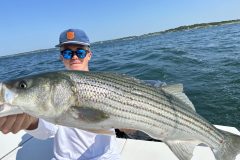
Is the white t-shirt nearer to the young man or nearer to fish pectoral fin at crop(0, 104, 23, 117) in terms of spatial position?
the young man

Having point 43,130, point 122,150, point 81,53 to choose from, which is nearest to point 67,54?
point 81,53

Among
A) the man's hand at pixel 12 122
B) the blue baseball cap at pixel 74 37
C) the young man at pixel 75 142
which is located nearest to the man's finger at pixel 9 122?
the man's hand at pixel 12 122

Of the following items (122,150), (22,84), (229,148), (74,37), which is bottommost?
(122,150)

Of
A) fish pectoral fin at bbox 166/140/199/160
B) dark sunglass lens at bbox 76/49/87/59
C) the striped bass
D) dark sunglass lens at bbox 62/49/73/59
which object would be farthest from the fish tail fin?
dark sunglass lens at bbox 62/49/73/59

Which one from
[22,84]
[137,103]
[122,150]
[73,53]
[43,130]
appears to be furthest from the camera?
[122,150]

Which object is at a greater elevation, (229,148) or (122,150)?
(229,148)

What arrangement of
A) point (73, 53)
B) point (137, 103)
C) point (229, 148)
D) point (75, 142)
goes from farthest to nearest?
point (73, 53) < point (75, 142) < point (229, 148) < point (137, 103)

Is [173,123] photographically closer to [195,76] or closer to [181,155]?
[181,155]

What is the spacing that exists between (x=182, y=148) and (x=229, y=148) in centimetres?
72

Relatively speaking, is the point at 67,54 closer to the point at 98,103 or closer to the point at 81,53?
the point at 81,53

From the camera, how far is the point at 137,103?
3.22 meters

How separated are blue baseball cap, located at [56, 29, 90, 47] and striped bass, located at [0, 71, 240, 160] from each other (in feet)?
6.42

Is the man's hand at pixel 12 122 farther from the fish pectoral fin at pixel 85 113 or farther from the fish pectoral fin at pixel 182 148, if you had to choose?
the fish pectoral fin at pixel 182 148

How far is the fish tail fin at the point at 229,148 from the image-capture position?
3855mm
